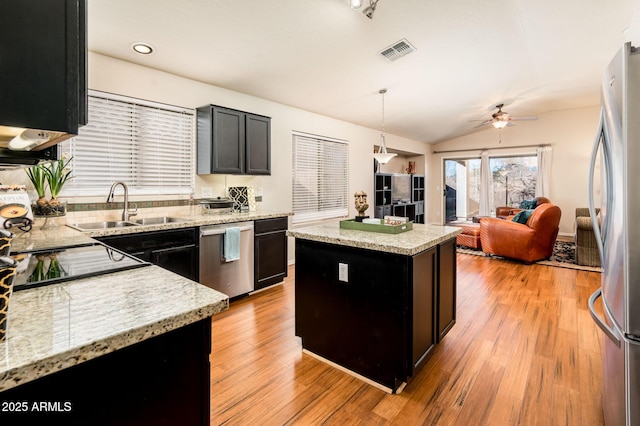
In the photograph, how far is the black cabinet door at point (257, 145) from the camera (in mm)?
3921

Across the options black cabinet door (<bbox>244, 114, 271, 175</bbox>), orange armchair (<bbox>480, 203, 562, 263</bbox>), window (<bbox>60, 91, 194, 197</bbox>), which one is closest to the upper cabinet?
black cabinet door (<bbox>244, 114, 271, 175</bbox>)

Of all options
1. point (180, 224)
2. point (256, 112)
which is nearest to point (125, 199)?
point (180, 224)

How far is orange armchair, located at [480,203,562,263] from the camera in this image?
485 centimetres

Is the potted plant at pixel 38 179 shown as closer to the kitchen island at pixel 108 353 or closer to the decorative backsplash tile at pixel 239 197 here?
the decorative backsplash tile at pixel 239 197

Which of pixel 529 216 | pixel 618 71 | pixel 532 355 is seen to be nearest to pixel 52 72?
pixel 618 71

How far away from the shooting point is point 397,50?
12.2 ft

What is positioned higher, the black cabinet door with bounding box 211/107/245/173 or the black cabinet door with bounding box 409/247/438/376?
the black cabinet door with bounding box 211/107/245/173

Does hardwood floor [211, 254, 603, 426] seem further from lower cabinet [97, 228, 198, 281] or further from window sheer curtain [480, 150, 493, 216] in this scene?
window sheer curtain [480, 150, 493, 216]

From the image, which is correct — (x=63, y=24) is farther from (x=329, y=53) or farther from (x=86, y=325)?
(x=329, y=53)

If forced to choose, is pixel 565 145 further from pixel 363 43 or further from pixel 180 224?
pixel 180 224

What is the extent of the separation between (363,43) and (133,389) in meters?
3.72

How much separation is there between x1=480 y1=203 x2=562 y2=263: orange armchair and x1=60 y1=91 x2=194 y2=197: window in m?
4.77

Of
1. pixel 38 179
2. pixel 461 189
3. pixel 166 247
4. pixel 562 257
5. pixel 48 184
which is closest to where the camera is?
pixel 38 179

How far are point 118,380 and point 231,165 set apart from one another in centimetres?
316
